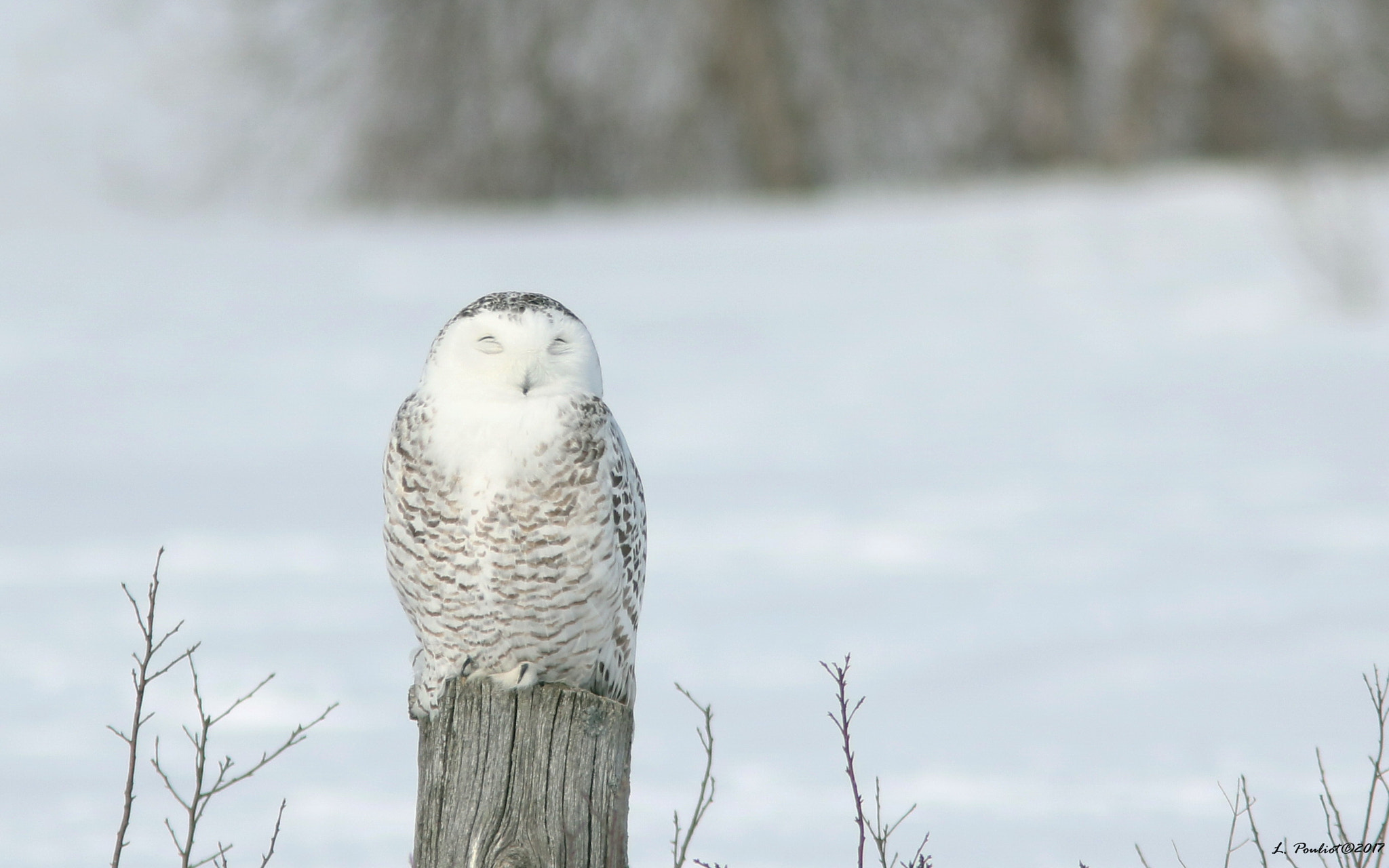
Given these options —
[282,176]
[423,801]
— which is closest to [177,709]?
[423,801]

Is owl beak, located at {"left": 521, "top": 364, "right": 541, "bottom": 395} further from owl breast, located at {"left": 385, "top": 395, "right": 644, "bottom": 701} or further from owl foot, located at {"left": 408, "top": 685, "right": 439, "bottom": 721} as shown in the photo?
owl foot, located at {"left": 408, "top": 685, "right": 439, "bottom": 721}

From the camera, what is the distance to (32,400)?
10.2 meters

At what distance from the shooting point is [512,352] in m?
2.71

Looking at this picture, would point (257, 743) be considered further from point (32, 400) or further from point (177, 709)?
point (32, 400)

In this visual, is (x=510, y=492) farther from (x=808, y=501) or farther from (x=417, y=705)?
(x=808, y=501)

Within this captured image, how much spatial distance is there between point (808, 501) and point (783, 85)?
11.9 metres

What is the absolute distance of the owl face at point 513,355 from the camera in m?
2.71

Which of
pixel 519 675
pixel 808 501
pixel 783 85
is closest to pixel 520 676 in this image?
pixel 519 675

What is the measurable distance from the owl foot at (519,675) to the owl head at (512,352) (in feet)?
1.77

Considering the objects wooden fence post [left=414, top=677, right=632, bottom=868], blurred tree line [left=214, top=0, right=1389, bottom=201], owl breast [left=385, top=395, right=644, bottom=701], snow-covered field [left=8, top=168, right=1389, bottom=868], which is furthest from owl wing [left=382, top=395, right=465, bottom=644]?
blurred tree line [left=214, top=0, right=1389, bottom=201]

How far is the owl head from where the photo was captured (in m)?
2.71

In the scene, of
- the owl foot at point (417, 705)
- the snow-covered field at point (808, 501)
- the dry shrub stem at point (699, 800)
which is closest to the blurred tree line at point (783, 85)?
the snow-covered field at point (808, 501)

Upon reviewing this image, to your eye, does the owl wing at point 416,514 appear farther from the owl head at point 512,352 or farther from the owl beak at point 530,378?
the owl beak at point 530,378

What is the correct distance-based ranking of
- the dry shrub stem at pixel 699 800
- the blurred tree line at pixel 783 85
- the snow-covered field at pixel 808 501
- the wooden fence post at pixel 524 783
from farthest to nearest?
the blurred tree line at pixel 783 85, the snow-covered field at pixel 808 501, the wooden fence post at pixel 524 783, the dry shrub stem at pixel 699 800
